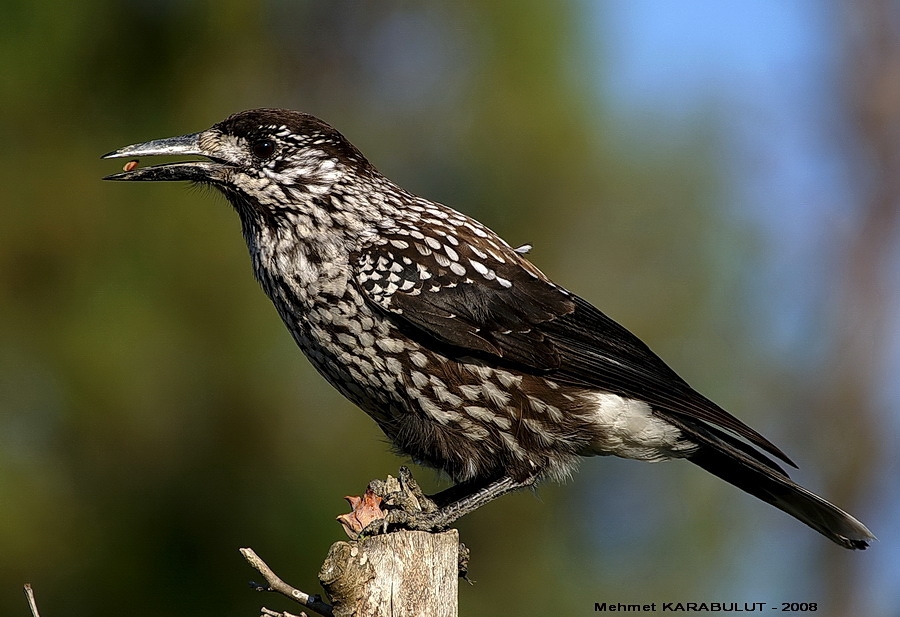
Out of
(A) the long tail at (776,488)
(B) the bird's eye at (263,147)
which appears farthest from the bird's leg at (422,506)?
(B) the bird's eye at (263,147)

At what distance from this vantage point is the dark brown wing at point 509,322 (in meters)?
4.08

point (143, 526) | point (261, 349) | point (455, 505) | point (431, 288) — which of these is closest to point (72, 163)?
point (261, 349)

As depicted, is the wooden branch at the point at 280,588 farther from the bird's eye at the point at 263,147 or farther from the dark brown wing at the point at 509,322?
the bird's eye at the point at 263,147

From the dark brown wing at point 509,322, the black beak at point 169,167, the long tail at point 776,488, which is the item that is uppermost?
the black beak at point 169,167

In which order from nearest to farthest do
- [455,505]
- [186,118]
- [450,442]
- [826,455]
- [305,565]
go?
[455,505] → [450,442] → [305,565] → [186,118] → [826,455]

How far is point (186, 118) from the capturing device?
691cm

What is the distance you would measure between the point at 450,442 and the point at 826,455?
24.8 ft

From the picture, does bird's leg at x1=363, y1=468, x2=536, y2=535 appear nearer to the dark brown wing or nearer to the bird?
the bird

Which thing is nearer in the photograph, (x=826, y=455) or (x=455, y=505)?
(x=455, y=505)

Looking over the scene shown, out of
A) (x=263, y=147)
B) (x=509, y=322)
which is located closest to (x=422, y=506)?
(x=509, y=322)

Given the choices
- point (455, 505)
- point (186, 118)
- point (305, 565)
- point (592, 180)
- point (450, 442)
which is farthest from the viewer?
point (592, 180)

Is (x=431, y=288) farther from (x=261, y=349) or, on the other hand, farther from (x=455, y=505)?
(x=261, y=349)

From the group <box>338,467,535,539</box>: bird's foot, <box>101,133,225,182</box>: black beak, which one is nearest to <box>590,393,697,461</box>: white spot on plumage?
<box>338,467,535,539</box>: bird's foot

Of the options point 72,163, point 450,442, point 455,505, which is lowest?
point 455,505
